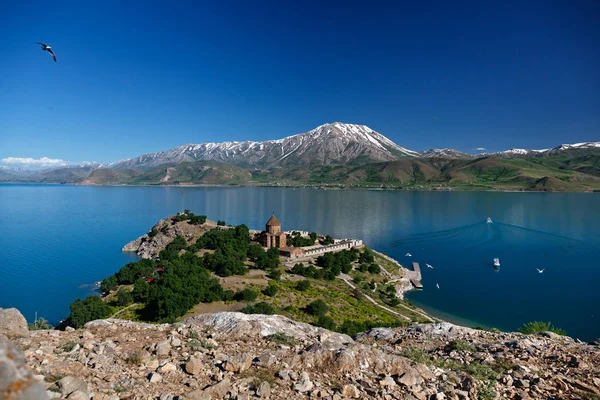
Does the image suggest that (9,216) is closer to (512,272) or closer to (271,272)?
(271,272)

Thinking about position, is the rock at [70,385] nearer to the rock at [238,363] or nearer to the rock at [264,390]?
the rock at [238,363]

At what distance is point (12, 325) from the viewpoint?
7.61 m

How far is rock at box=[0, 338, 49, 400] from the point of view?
2.10 metres

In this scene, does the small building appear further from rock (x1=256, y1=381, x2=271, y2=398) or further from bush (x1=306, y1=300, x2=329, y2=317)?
rock (x1=256, y1=381, x2=271, y2=398)

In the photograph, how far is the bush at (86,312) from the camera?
2320cm

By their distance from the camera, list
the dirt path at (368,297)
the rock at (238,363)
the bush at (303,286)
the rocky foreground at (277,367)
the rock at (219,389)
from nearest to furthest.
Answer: the rock at (219,389)
the rocky foreground at (277,367)
the rock at (238,363)
the dirt path at (368,297)
the bush at (303,286)

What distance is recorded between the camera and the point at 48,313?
3434cm

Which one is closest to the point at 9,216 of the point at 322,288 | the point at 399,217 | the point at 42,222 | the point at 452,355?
the point at 42,222

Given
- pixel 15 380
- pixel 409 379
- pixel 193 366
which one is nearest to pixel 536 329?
pixel 409 379

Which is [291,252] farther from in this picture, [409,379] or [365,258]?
[409,379]

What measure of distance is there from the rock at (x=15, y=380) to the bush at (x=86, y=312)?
83.5ft

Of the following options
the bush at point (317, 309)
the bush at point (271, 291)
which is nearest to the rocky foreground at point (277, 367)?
the bush at point (317, 309)

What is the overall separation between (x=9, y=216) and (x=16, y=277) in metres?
74.2

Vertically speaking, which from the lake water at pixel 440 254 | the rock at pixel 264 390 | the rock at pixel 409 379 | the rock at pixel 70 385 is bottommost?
the lake water at pixel 440 254
